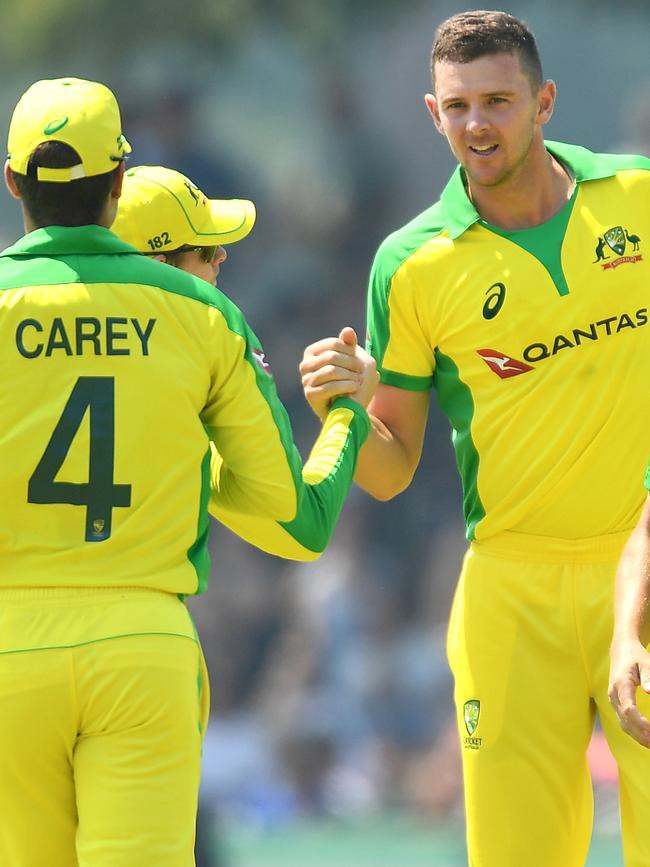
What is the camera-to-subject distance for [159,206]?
3.70 meters

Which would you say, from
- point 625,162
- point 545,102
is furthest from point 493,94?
point 625,162

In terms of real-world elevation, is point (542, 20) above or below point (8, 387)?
above

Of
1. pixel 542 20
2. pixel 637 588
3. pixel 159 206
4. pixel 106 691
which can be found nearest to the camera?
pixel 106 691

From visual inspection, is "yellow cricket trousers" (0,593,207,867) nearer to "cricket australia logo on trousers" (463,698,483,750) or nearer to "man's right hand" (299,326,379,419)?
"man's right hand" (299,326,379,419)

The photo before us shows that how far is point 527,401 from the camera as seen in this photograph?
12.3 feet

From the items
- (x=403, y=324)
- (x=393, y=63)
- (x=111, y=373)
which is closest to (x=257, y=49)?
(x=393, y=63)

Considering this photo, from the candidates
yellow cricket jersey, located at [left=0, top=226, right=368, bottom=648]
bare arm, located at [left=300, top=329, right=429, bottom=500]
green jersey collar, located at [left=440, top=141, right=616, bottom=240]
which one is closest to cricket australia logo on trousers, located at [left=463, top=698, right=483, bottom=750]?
bare arm, located at [left=300, top=329, right=429, bottom=500]

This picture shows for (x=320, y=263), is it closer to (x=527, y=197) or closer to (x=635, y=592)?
(x=527, y=197)

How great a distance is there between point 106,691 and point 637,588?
1.00 meters

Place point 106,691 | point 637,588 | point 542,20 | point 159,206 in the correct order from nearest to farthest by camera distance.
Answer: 1. point 106,691
2. point 637,588
3. point 159,206
4. point 542,20

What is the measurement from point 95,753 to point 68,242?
3.03 feet

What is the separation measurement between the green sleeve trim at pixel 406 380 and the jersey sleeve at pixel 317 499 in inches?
17.4

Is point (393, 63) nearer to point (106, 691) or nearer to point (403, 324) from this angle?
point (403, 324)

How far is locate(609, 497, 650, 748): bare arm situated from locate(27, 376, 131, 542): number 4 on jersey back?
952mm
